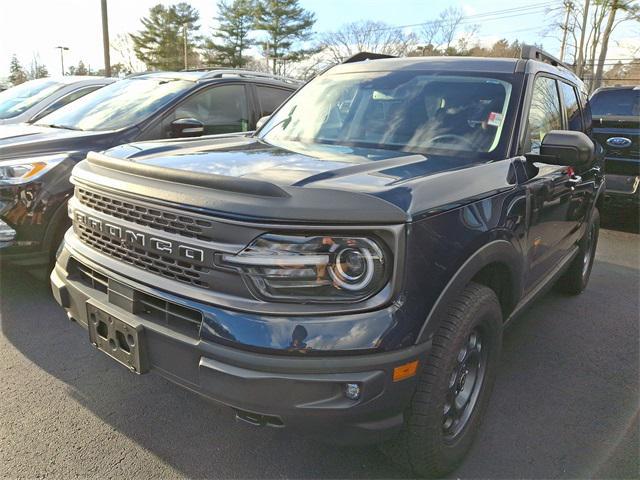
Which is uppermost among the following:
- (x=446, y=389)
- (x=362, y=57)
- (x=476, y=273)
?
(x=362, y=57)

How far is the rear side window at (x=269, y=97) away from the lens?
A: 5.75 m

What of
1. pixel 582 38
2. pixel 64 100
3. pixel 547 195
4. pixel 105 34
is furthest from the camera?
Result: pixel 582 38

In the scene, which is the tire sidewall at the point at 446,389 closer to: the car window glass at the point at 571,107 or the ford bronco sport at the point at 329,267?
the ford bronco sport at the point at 329,267

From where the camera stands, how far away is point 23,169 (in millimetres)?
3742

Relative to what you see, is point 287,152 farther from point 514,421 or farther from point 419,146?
point 514,421

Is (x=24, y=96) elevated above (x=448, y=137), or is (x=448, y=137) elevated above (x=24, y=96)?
(x=448, y=137)

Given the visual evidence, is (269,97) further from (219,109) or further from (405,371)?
(405,371)

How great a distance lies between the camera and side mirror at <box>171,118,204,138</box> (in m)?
4.66

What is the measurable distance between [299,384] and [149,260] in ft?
2.69

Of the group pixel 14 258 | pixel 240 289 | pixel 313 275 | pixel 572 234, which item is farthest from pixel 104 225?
pixel 572 234

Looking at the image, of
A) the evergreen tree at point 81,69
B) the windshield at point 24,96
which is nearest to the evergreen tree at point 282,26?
the evergreen tree at point 81,69

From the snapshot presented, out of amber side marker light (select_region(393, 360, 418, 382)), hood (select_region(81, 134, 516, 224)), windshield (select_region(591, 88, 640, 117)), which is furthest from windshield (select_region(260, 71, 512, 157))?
windshield (select_region(591, 88, 640, 117))

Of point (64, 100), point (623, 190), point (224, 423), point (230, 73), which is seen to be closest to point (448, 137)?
point (224, 423)

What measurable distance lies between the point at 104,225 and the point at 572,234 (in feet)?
10.6
